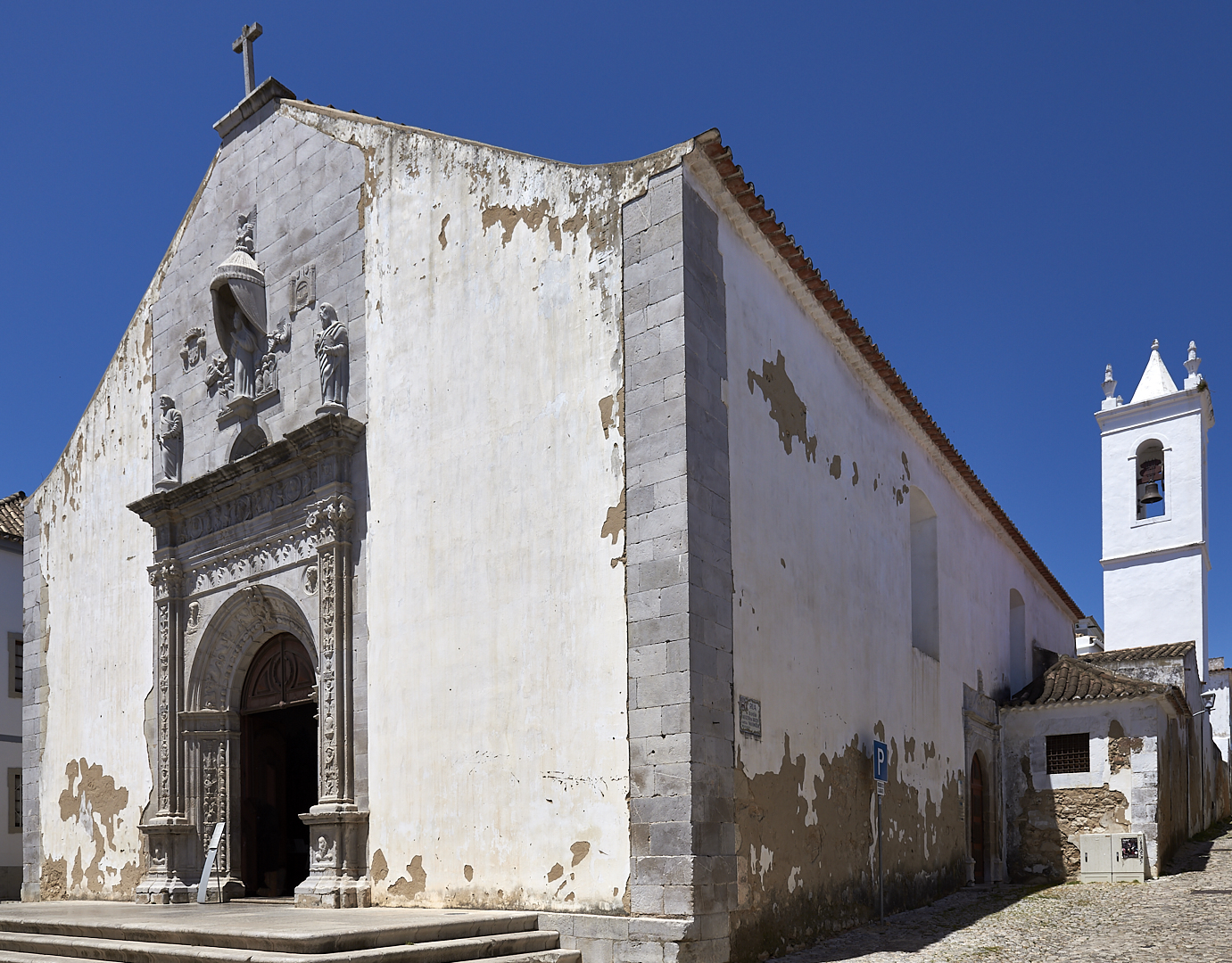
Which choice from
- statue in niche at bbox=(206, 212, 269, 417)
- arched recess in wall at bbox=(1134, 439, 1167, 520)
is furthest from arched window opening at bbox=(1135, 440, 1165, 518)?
statue in niche at bbox=(206, 212, 269, 417)

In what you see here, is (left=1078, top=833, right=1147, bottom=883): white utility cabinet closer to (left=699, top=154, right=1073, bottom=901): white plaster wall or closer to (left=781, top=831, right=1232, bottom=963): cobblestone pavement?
(left=781, top=831, right=1232, bottom=963): cobblestone pavement

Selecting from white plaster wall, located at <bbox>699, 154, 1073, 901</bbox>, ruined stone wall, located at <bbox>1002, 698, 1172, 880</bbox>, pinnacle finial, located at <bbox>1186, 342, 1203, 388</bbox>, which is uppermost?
pinnacle finial, located at <bbox>1186, 342, 1203, 388</bbox>

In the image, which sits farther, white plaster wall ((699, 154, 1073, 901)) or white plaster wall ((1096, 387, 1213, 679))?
white plaster wall ((1096, 387, 1213, 679))

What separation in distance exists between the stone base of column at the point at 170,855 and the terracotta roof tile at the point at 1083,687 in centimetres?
1185

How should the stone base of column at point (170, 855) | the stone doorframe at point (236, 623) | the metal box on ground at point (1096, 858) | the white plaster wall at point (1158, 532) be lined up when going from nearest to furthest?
the stone doorframe at point (236, 623) < the stone base of column at point (170, 855) < the metal box on ground at point (1096, 858) < the white plaster wall at point (1158, 532)

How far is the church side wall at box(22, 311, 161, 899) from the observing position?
13.3m

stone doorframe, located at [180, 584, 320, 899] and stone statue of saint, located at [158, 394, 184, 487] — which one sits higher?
stone statue of saint, located at [158, 394, 184, 487]

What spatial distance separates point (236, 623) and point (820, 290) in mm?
6983

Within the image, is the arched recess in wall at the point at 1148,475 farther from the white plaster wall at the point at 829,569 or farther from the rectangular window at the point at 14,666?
the rectangular window at the point at 14,666

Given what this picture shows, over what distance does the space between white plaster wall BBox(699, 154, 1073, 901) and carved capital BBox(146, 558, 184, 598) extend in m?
6.86

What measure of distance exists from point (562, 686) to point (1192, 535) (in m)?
21.3

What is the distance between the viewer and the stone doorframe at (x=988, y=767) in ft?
52.9

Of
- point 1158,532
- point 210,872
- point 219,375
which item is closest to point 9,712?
point 210,872

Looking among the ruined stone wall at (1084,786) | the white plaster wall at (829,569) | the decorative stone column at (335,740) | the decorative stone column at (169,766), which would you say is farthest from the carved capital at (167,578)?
the ruined stone wall at (1084,786)
